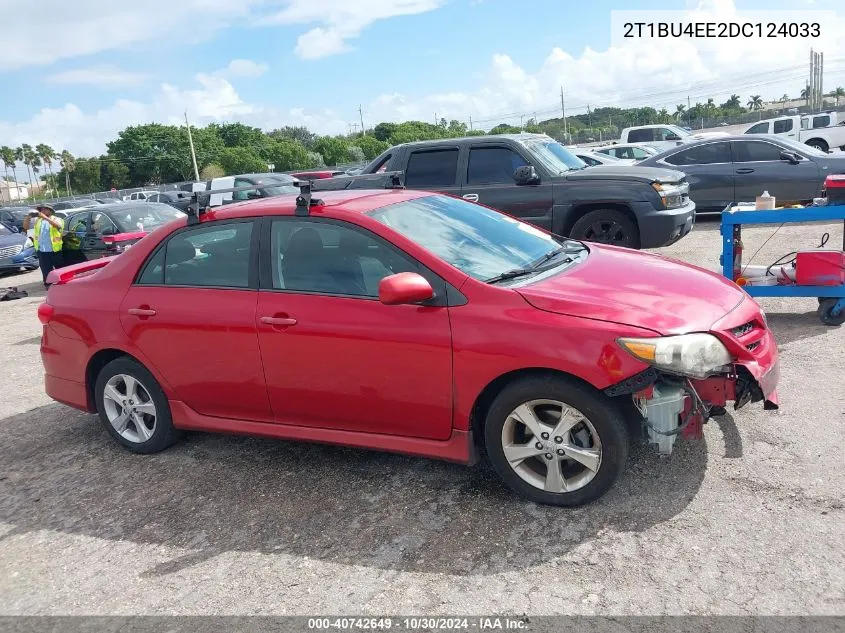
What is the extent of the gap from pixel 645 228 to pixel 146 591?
7157 mm

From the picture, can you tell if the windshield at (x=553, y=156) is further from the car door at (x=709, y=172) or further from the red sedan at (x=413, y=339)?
the red sedan at (x=413, y=339)

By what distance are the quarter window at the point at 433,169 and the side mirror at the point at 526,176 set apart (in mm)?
870

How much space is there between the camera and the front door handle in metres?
4.13

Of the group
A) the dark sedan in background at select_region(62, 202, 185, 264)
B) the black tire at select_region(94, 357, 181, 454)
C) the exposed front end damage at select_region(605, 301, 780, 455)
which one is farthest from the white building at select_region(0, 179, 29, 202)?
the exposed front end damage at select_region(605, 301, 780, 455)

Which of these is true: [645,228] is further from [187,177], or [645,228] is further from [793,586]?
[187,177]

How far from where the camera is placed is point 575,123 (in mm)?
106812

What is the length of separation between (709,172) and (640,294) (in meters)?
10.3

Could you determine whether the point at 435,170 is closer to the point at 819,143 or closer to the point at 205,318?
the point at 205,318

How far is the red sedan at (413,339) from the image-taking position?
3.53m

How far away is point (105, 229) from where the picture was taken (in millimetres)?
13164

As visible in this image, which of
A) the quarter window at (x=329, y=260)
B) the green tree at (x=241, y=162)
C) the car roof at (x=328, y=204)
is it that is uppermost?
the green tree at (x=241, y=162)

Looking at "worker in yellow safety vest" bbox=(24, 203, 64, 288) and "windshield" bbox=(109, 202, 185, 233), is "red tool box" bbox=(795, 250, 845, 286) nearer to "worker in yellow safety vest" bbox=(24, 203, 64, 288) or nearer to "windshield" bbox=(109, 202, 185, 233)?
"windshield" bbox=(109, 202, 185, 233)

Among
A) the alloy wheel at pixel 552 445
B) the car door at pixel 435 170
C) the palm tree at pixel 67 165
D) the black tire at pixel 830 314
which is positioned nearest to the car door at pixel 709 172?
the car door at pixel 435 170

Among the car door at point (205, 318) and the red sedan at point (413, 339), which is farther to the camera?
the car door at point (205, 318)
